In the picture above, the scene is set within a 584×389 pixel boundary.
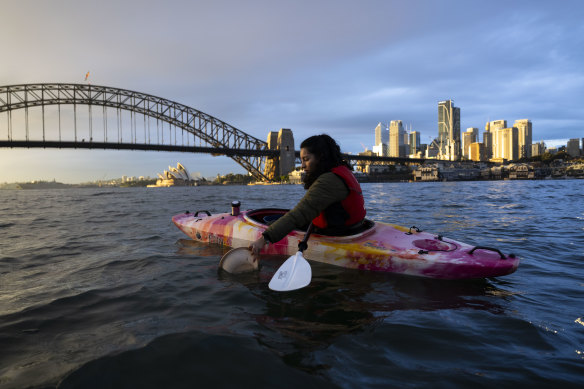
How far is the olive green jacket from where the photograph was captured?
3.09 meters

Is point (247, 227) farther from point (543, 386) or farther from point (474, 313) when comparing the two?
point (543, 386)

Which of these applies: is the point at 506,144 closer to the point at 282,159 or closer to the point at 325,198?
the point at 282,159

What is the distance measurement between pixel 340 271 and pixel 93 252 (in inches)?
161

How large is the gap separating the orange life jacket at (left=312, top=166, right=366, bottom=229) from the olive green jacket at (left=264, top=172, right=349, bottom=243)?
0.26 feet

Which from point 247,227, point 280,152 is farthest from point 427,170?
point 247,227

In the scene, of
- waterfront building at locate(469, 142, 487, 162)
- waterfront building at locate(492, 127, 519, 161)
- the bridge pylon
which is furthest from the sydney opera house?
waterfront building at locate(492, 127, 519, 161)

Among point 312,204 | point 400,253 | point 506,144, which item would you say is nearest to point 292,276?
point 312,204

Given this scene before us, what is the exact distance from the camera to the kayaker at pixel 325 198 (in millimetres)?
3164

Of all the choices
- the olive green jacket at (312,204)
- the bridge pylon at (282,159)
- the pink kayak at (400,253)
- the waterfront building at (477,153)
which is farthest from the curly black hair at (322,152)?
the waterfront building at (477,153)

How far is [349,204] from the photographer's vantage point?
3.65 meters

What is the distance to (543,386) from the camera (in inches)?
62.5

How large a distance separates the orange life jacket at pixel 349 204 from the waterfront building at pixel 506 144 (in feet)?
659

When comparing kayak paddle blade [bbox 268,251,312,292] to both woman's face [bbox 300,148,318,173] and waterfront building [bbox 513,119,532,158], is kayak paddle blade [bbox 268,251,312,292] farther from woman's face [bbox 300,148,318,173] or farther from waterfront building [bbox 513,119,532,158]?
waterfront building [bbox 513,119,532,158]

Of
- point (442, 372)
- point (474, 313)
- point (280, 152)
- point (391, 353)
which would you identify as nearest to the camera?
point (442, 372)
